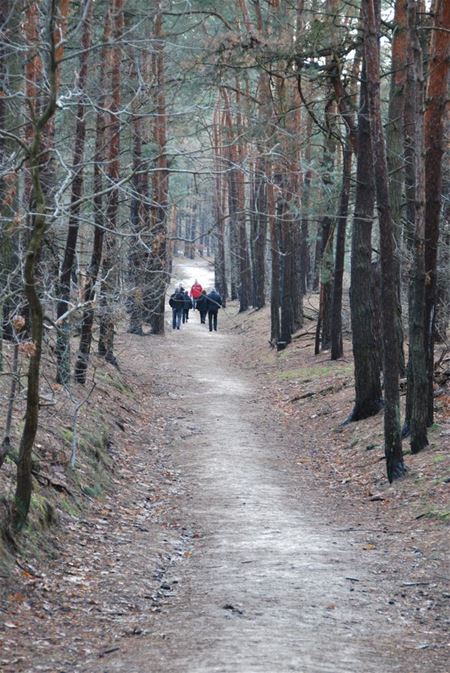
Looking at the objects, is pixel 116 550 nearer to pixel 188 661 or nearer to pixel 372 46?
pixel 188 661

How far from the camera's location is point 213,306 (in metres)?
36.1

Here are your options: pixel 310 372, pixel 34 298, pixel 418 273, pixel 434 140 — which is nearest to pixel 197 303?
pixel 310 372

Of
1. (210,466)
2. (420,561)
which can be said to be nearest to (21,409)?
(210,466)

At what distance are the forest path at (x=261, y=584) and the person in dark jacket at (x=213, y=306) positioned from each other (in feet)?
62.8

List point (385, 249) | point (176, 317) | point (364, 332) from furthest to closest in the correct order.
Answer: point (176, 317), point (364, 332), point (385, 249)

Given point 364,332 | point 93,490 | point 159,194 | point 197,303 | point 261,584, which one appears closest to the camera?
point 261,584

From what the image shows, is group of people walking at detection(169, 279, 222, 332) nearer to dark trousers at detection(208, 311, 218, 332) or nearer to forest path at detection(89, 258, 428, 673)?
dark trousers at detection(208, 311, 218, 332)

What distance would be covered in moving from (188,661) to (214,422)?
1157cm

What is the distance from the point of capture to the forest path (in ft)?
19.4

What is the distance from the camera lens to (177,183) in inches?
1914

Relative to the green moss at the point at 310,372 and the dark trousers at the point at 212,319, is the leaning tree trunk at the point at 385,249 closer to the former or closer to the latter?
the green moss at the point at 310,372

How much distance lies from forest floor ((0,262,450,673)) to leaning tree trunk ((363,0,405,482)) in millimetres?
532

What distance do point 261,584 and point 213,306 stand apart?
28450 mm

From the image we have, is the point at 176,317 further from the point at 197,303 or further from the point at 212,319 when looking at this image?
the point at 197,303
